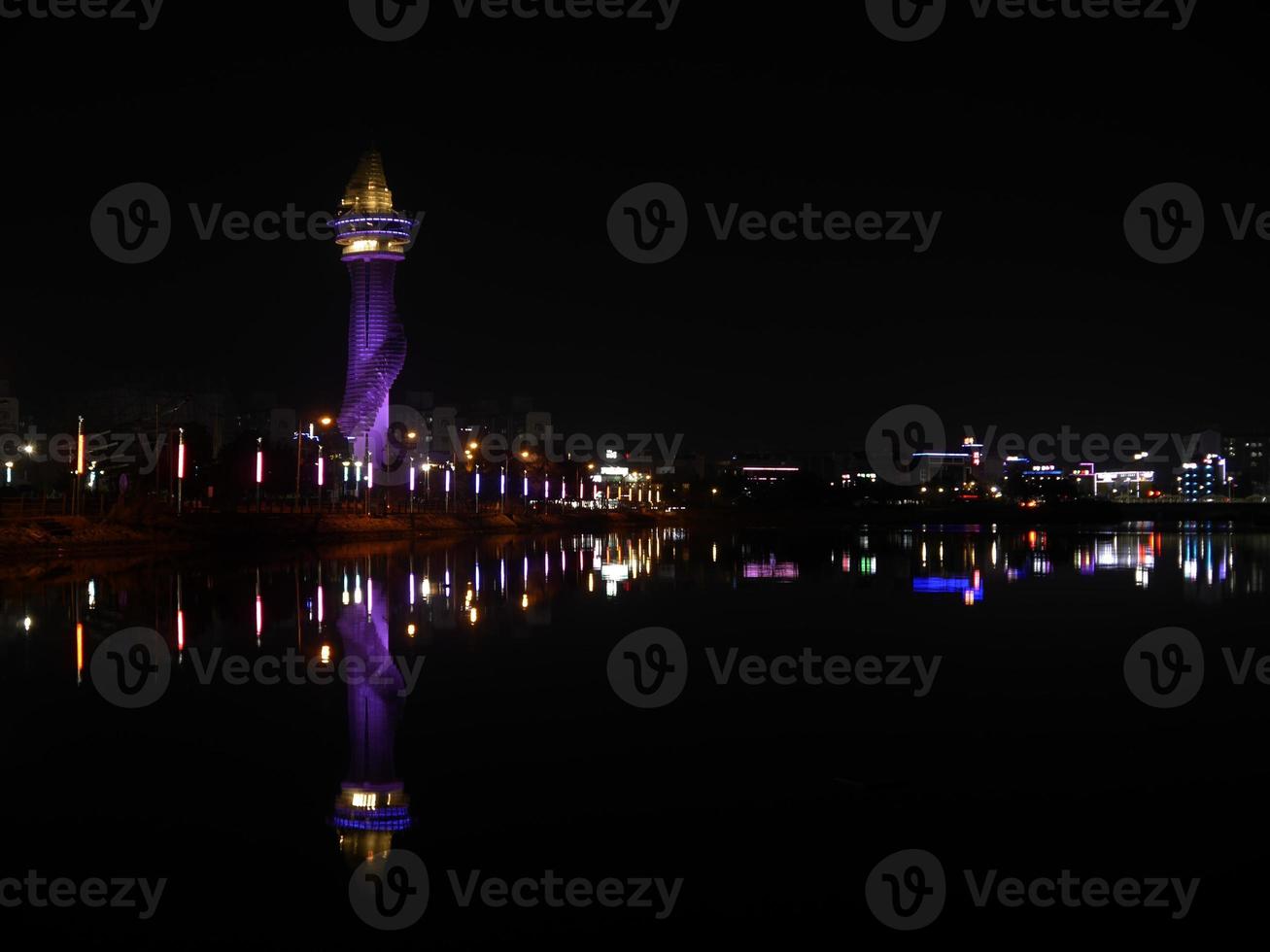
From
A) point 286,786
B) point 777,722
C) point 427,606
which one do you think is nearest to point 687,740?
point 777,722

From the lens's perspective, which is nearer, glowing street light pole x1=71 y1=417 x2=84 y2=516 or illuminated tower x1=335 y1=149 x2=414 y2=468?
glowing street light pole x1=71 y1=417 x2=84 y2=516

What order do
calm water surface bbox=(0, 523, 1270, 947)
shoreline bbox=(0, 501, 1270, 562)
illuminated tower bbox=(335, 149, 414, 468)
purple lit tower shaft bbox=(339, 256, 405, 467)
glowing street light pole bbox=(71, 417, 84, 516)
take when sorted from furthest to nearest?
illuminated tower bbox=(335, 149, 414, 468) < purple lit tower shaft bbox=(339, 256, 405, 467) < glowing street light pole bbox=(71, 417, 84, 516) < shoreline bbox=(0, 501, 1270, 562) < calm water surface bbox=(0, 523, 1270, 947)

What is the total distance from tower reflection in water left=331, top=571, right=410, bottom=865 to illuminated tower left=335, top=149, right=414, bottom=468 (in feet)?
Result: 430

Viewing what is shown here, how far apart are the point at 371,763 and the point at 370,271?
488 feet

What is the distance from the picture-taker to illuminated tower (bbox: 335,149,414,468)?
148 meters

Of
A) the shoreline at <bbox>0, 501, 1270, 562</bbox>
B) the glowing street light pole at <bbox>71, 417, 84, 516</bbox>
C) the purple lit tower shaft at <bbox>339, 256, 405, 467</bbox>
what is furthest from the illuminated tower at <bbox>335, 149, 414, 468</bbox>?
the glowing street light pole at <bbox>71, 417, 84, 516</bbox>

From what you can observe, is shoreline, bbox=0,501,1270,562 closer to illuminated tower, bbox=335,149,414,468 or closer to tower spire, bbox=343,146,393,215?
illuminated tower, bbox=335,149,414,468

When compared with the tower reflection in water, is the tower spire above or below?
above

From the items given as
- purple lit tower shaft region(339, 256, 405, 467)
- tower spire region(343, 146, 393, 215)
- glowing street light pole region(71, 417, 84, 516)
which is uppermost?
tower spire region(343, 146, 393, 215)

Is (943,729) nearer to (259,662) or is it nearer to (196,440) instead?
(259,662)

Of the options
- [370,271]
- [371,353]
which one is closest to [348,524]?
[371,353]

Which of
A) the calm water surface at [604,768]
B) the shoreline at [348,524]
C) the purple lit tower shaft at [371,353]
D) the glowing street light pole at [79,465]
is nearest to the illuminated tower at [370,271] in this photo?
the purple lit tower shaft at [371,353]

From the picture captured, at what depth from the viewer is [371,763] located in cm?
1012

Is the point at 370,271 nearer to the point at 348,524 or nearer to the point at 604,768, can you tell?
the point at 348,524
